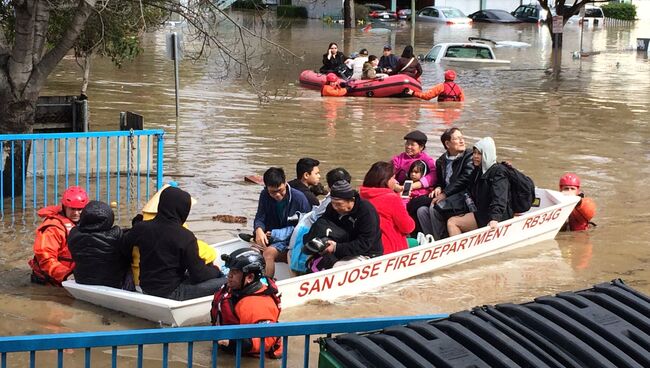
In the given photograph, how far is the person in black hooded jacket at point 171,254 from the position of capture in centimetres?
844

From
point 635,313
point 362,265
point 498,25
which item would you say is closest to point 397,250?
point 362,265

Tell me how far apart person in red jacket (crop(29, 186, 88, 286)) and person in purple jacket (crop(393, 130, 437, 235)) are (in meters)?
3.65

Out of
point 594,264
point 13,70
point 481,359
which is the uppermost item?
point 13,70

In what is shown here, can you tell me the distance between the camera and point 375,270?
31.7 ft

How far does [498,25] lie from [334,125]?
149 feet

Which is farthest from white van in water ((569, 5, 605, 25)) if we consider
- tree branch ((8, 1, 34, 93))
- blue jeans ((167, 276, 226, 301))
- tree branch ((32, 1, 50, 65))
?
blue jeans ((167, 276, 226, 301))

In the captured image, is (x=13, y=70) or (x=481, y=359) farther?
(x=13, y=70)

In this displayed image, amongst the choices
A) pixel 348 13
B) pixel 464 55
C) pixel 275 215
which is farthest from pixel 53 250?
pixel 348 13

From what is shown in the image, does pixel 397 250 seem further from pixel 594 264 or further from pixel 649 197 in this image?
pixel 649 197

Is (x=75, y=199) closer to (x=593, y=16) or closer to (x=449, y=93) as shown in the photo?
(x=449, y=93)

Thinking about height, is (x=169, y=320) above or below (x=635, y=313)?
below

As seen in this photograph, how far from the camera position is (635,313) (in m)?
4.97

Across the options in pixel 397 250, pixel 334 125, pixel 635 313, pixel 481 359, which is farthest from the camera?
pixel 334 125

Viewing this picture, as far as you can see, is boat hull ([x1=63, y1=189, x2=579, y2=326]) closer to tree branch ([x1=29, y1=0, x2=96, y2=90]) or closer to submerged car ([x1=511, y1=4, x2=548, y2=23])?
tree branch ([x1=29, y1=0, x2=96, y2=90])
